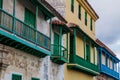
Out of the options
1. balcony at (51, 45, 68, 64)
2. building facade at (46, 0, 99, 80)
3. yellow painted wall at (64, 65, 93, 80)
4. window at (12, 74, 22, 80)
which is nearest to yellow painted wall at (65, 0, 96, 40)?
building facade at (46, 0, 99, 80)

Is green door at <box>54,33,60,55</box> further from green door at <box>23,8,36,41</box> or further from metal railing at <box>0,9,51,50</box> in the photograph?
green door at <box>23,8,36,41</box>

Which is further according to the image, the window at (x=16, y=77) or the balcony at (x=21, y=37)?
the window at (x=16, y=77)

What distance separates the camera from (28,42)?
60.3ft

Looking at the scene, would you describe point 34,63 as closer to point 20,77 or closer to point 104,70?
point 20,77

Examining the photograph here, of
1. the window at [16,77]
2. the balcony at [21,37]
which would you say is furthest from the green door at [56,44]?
the window at [16,77]

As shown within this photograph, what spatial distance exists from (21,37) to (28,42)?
922 millimetres

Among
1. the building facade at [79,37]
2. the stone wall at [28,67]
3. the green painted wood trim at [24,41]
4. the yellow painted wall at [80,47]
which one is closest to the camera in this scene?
the green painted wood trim at [24,41]

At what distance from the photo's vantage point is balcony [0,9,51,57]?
15.9m

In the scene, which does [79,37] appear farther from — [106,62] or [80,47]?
[106,62]

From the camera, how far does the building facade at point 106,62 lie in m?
39.9

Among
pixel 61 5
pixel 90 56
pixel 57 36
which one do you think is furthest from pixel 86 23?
pixel 57 36

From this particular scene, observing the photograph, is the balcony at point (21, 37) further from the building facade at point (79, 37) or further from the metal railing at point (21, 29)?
the building facade at point (79, 37)

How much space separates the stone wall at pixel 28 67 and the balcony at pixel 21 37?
291 millimetres

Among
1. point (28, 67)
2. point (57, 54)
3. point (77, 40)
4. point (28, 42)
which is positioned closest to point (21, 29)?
point (28, 42)
